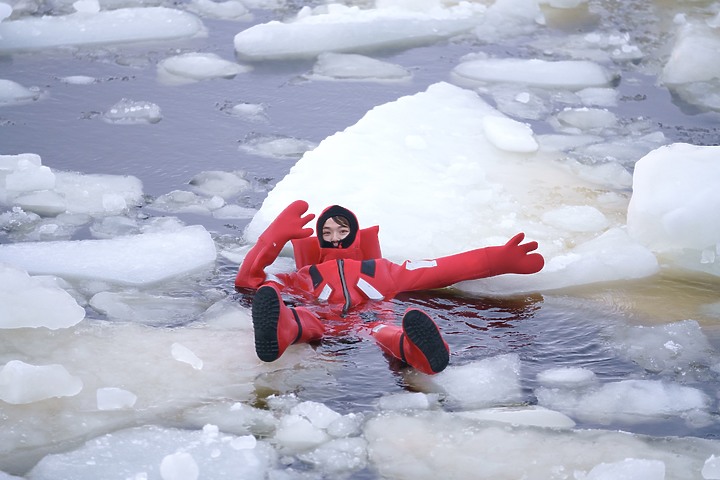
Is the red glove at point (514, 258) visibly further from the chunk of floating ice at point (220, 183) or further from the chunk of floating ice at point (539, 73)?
the chunk of floating ice at point (539, 73)

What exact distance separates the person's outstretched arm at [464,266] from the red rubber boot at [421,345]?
65 cm

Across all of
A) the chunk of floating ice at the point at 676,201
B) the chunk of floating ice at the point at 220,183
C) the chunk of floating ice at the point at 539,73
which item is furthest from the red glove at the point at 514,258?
the chunk of floating ice at the point at 539,73

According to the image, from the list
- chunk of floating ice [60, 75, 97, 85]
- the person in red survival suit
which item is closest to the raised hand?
the person in red survival suit

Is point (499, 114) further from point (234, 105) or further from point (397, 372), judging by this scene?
point (397, 372)

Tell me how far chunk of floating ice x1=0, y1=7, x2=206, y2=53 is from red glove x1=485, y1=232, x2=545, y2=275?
4484mm

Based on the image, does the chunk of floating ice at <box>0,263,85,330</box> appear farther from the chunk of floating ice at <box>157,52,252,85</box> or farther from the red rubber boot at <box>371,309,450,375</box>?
the chunk of floating ice at <box>157,52,252,85</box>

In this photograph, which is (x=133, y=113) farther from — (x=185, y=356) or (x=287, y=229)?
(x=185, y=356)

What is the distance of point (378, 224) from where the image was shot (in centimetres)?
510

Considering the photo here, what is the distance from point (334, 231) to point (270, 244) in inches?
11.7

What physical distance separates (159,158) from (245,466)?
323cm

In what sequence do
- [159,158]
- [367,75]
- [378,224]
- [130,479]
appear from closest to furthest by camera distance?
[130,479] → [378,224] → [159,158] → [367,75]

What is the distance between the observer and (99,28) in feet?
26.3

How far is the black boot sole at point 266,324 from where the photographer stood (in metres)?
3.76

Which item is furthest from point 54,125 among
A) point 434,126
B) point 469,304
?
point 469,304
